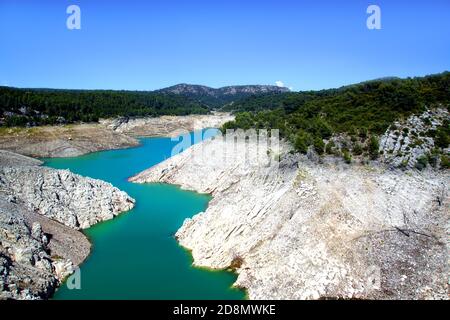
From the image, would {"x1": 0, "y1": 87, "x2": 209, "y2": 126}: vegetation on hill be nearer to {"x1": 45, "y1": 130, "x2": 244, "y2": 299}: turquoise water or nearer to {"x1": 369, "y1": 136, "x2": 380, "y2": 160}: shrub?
{"x1": 45, "y1": 130, "x2": 244, "y2": 299}: turquoise water

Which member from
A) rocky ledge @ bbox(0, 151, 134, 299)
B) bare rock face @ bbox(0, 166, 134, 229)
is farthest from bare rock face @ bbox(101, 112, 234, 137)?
rocky ledge @ bbox(0, 151, 134, 299)

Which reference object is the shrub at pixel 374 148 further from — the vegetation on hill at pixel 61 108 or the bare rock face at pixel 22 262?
the vegetation on hill at pixel 61 108

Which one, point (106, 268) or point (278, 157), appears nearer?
point (106, 268)

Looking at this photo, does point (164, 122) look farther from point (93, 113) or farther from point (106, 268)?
point (106, 268)

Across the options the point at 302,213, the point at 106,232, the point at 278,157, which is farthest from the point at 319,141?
the point at 106,232

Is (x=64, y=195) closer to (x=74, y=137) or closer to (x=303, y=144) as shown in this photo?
(x=303, y=144)

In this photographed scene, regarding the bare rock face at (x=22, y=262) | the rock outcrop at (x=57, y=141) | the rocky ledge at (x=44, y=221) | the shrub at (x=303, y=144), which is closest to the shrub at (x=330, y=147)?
the shrub at (x=303, y=144)
